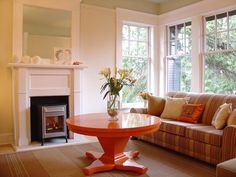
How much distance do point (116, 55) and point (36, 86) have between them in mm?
1803

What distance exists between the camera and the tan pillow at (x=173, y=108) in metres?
4.13

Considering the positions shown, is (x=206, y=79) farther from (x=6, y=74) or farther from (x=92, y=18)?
(x=6, y=74)

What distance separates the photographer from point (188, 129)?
135 inches

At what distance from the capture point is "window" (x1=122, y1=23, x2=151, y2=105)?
5.48m

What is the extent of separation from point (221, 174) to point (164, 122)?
194cm

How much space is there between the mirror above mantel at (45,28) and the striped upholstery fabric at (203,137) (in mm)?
2206

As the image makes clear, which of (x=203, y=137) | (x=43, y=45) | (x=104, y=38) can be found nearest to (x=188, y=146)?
(x=203, y=137)

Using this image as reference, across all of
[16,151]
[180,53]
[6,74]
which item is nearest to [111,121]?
[16,151]

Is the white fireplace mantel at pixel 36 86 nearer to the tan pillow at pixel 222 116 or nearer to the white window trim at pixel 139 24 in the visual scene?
the white window trim at pixel 139 24

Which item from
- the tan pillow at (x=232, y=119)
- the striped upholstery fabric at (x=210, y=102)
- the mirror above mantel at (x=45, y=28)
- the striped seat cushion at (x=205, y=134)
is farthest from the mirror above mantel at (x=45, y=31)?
the tan pillow at (x=232, y=119)

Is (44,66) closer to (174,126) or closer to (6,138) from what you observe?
(6,138)

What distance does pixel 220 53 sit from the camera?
4.54 m

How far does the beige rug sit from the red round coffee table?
82 mm

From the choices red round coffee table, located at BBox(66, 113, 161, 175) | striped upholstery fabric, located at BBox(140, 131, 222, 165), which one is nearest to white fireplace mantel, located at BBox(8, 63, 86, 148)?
red round coffee table, located at BBox(66, 113, 161, 175)
